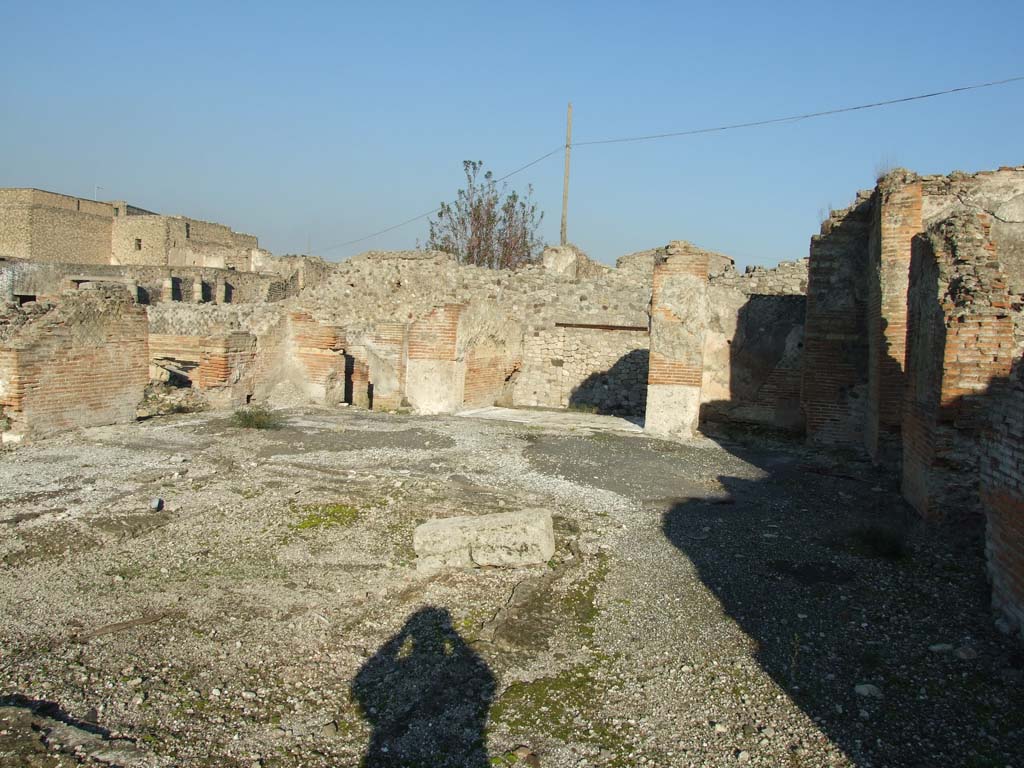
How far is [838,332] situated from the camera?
9617 millimetres

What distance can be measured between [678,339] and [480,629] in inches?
271

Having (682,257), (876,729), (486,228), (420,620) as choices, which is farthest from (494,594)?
(486,228)

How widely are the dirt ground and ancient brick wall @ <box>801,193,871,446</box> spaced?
2624 millimetres

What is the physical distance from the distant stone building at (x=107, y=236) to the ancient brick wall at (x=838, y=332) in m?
26.4

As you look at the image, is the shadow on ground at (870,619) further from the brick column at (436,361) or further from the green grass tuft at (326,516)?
the brick column at (436,361)

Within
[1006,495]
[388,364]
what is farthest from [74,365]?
[1006,495]

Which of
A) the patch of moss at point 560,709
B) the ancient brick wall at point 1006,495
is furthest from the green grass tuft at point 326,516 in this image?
the ancient brick wall at point 1006,495

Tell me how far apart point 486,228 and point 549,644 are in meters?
26.3

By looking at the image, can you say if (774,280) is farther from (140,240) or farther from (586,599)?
(140,240)

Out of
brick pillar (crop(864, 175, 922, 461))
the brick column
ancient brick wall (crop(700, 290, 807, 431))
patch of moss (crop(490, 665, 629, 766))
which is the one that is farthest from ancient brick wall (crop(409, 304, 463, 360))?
patch of moss (crop(490, 665, 629, 766))

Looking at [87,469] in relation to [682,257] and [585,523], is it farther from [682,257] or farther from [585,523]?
[682,257]

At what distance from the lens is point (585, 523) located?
6035 mm

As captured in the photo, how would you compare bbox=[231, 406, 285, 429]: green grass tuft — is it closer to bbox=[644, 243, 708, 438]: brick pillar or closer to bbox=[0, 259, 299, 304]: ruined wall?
bbox=[644, 243, 708, 438]: brick pillar

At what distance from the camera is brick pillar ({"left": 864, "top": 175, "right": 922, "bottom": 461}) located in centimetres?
827
